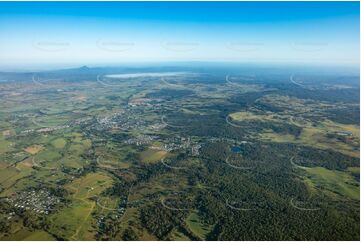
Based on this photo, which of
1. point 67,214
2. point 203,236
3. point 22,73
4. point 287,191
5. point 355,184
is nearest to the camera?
point 203,236

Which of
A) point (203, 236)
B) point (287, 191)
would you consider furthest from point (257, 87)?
point (203, 236)

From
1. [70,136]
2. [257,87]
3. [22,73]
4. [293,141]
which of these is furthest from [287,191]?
[22,73]

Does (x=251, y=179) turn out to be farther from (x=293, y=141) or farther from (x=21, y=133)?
(x=21, y=133)

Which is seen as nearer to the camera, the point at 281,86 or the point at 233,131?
the point at 233,131

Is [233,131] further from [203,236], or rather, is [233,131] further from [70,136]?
[203,236]

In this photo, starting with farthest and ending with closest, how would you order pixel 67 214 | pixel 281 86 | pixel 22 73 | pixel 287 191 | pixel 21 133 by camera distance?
1. pixel 22 73
2. pixel 281 86
3. pixel 21 133
4. pixel 287 191
5. pixel 67 214

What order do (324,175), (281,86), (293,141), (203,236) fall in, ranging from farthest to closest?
(281,86), (293,141), (324,175), (203,236)

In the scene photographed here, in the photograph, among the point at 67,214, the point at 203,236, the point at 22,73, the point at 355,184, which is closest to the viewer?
the point at 203,236

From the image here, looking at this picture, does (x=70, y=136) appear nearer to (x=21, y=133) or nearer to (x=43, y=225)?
(x=21, y=133)
